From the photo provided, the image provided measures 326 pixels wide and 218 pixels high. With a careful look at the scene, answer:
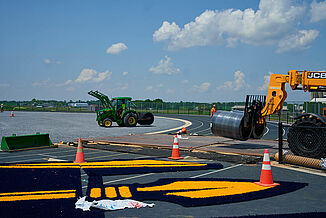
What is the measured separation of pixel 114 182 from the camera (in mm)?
7484

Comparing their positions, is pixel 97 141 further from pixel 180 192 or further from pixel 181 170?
pixel 180 192

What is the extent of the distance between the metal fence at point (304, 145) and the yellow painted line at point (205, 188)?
9.24ft

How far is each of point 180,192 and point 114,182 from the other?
5.70 ft

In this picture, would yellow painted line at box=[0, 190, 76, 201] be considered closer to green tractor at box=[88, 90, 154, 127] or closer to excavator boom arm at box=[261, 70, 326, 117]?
excavator boom arm at box=[261, 70, 326, 117]

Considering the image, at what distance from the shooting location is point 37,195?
632 centimetres

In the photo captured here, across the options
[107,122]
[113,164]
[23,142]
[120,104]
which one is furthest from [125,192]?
[120,104]

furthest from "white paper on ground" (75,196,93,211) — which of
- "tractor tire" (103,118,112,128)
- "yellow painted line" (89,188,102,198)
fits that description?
"tractor tire" (103,118,112,128)

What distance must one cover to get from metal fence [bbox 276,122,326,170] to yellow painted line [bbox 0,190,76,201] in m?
6.35

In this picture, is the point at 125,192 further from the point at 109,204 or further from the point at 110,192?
the point at 109,204

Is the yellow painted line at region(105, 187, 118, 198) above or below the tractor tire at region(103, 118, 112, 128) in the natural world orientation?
below

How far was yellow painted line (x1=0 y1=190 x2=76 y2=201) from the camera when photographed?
241 inches

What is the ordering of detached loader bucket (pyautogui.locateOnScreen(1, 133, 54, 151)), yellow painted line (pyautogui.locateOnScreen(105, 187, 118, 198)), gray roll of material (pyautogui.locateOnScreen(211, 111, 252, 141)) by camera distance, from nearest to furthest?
yellow painted line (pyautogui.locateOnScreen(105, 187, 118, 198)), detached loader bucket (pyautogui.locateOnScreen(1, 133, 54, 151)), gray roll of material (pyautogui.locateOnScreen(211, 111, 252, 141))

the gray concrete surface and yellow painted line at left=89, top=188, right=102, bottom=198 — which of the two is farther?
the gray concrete surface

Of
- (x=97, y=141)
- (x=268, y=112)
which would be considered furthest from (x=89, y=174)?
(x=268, y=112)
